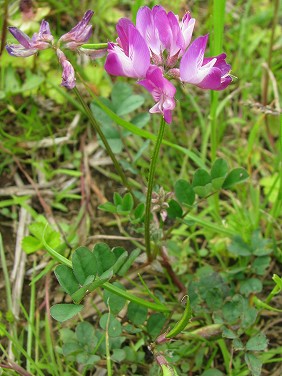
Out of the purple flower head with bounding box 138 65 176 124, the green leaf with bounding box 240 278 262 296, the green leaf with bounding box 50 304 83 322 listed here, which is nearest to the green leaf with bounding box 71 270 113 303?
the green leaf with bounding box 50 304 83 322

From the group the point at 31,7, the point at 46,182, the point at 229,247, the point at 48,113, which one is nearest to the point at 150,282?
the point at 229,247

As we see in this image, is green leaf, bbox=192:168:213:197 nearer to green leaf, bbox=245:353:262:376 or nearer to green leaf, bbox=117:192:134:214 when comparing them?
green leaf, bbox=117:192:134:214

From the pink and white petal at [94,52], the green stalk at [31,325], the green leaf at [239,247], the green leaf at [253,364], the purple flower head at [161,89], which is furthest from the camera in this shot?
the green leaf at [239,247]

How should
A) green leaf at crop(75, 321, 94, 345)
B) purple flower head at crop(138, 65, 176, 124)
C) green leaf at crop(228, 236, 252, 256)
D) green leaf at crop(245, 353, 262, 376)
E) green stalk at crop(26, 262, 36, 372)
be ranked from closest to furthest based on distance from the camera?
1. purple flower head at crop(138, 65, 176, 124)
2. green leaf at crop(245, 353, 262, 376)
3. green leaf at crop(75, 321, 94, 345)
4. green stalk at crop(26, 262, 36, 372)
5. green leaf at crop(228, 236, 252, 256)

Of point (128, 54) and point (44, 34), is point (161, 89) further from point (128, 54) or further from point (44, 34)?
point (44, 34)

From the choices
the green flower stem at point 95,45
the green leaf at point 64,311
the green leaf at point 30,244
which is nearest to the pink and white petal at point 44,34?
the green flower stem at point 95,45

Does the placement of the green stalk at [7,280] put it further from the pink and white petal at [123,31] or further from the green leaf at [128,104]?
the pink and white petal at [123,31]

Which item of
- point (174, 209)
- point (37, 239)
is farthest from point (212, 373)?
point (37, 239)
